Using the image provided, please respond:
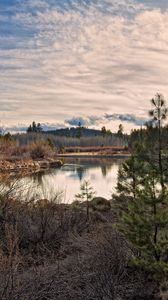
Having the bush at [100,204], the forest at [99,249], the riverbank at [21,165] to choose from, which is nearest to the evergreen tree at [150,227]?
the forest at [99,249]

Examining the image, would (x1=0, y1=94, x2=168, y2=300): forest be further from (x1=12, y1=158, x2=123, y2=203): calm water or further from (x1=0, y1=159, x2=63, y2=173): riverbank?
(x1=0, y1=159, x2=63, y2=173): riverbank

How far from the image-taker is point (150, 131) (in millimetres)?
11547

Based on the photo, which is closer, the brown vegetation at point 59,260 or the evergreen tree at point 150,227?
the brown vegetation at point 59,260

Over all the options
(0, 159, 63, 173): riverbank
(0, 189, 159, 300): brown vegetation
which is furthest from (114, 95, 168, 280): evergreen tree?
(0, 159, 63, 173): riverbank

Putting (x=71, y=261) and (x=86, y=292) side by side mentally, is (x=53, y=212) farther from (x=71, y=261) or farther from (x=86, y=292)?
(x=86, y=292)

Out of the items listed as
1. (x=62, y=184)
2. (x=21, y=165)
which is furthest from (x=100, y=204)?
(x=21, y=165)

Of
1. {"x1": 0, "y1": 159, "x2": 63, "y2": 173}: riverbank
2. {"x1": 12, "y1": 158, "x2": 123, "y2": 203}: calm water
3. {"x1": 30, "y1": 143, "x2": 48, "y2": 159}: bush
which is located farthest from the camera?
{"x1": 30, "y1": 143, "x2": 48, "y2": 159}: bush

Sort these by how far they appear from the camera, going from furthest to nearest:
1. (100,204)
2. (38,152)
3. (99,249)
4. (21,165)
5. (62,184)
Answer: (38,152) < (21,165) < (62,184) < (100,204) < (99,249)

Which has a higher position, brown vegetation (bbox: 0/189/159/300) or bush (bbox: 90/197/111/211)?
brown vegetation (bbox: 0/189/159/300)

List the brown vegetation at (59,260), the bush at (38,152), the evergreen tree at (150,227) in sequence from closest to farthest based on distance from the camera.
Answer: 1. the brown vegetation at (59,260)
2. the evergreen tree at (150,227)
3. the bush at (38,152)

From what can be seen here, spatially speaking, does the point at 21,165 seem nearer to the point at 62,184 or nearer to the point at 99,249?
the point at 62,184

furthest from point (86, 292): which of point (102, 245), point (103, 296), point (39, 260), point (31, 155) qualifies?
point (31, 155)

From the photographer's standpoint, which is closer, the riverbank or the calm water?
the calm water

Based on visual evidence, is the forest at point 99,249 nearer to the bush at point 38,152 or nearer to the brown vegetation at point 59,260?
the brown vegetation at point 59,260
